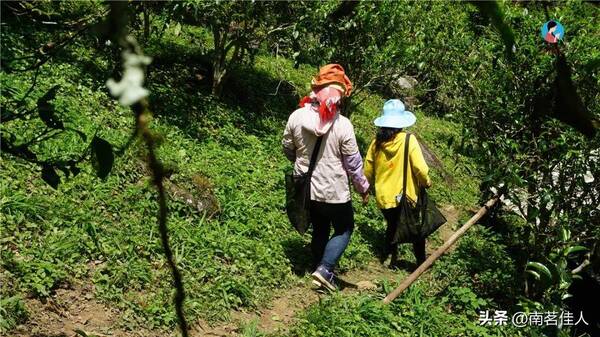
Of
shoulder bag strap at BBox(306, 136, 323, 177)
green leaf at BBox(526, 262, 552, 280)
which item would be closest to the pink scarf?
shoulder bag strap at BBox(306, 136, 323, 177)

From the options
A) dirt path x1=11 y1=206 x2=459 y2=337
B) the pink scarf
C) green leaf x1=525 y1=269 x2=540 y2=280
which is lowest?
dirt path x1=11 y1=206 x2=459 y2=337

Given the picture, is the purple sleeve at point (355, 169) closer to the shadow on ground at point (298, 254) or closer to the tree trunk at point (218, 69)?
the shadow on ground at point (298, 254)

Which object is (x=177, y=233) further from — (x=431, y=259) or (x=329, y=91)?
(x=431, y=259)

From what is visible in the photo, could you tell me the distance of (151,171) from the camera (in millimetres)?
476

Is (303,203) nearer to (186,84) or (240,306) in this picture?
(240,306)

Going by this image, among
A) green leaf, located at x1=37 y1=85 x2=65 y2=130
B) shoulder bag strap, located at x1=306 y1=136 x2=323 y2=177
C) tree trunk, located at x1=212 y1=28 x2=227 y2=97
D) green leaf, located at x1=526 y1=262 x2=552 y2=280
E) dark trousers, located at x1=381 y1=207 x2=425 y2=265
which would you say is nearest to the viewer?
green leaf, located at x1=37 y1=85 x2=65 y2=130

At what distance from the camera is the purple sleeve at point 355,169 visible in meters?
4.82

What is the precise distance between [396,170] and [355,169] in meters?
0.72

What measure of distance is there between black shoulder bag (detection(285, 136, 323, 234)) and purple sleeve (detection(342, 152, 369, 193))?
23 centimetres

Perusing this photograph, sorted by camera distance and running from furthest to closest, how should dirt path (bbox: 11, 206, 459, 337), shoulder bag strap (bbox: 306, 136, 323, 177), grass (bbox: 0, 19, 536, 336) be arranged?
1. shoulder bag strap (bbox: 306, 136, 323, 177)
2. grass (bbox: 0, 19, 536, 336)
3. dirt path (bbox: 11, 206, 459, 337)

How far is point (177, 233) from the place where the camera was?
492 centimetres

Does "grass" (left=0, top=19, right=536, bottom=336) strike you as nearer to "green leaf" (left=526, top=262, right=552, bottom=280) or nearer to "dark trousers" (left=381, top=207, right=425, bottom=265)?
"dark trousers" (left=381, top=207, right=425, bottom=265)

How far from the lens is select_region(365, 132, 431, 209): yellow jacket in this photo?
5.40 m

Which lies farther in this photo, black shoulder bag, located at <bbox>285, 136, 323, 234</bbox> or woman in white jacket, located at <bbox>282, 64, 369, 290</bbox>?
black shoulder bag, located at <bbox>285, 136, 323, 234</bbox>
